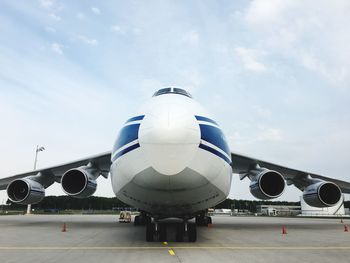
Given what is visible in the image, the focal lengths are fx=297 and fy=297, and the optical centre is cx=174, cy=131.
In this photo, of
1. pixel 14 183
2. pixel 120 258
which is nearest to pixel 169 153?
pixel 120 258

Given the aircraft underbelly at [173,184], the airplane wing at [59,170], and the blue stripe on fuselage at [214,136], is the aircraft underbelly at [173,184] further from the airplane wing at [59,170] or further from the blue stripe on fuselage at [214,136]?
the airplane wing at [59,170]

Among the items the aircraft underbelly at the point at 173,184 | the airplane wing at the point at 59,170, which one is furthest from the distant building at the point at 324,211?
the aircraft underbelly at the point at 173,184

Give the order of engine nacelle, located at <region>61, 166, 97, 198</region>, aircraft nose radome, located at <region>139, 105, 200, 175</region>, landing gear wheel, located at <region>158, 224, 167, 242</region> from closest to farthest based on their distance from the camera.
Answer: aircraft nose radome, located at <region>139, 105, 200, 175</region> < landing gear wheel, located at <region>158, 224, 167, 242</region> < engine nacelle, located at <region>61, 166, 97, 198</region>

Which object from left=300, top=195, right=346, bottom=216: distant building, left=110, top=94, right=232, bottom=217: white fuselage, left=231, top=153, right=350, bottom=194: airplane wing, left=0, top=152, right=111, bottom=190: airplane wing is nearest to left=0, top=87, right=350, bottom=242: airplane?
left=110, top=94, right=232, bottom=217: white fuselage

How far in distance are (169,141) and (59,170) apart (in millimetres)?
11164

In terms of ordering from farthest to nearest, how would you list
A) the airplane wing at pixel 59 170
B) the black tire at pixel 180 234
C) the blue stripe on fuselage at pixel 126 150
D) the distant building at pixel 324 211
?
the distant building at pixel 324 211 → the airplane wing at pixel 59 170 → the black tire at pixel 180 234 → the blue stripe on fuselage at pixel 126 150

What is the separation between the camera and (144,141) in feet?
18.3

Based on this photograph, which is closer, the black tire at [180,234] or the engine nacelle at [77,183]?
→ the black tire at [180,234]

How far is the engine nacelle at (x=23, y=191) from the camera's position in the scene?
12.4 metres

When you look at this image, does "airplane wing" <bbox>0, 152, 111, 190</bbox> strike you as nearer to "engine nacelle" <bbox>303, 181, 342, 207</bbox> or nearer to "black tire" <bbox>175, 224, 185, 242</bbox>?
"black tire" <bbox>175, 224, 185, 242</bbox>

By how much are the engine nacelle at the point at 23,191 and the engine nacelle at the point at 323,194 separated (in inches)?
462

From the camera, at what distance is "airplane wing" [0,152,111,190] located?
13163 millimetres

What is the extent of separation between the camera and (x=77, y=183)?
37.0ft

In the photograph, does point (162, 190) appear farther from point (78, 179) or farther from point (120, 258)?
point (78, 179)
